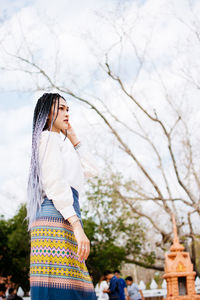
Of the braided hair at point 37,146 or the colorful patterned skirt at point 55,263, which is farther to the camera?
the braided hair at point 37,146

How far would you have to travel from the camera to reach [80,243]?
4.82ft

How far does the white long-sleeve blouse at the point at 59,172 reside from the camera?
5.03 feet

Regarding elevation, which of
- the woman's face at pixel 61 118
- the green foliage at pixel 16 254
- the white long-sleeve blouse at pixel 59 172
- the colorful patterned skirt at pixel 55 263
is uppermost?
the green foliage at pixel 16 254

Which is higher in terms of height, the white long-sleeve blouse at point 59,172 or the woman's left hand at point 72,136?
the woman's left hand at point 72,136

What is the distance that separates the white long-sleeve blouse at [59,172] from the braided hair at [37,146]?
0.09 feet

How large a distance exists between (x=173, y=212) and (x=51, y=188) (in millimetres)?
10288

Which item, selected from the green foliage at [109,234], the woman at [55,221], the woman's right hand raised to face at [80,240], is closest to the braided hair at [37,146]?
the woman at [55,221]

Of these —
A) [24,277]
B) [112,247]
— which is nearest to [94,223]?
[112,247]

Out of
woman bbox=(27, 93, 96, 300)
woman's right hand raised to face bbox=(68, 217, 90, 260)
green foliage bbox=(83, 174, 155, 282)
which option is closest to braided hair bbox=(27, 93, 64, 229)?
woman bbox=(27, 93, 96, 300)

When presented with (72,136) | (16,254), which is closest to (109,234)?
(16,254)

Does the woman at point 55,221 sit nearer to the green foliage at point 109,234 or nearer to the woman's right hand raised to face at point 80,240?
the woman's right hand raised to face at point 80,240

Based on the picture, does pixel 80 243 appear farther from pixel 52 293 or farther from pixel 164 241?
pixel 164 241

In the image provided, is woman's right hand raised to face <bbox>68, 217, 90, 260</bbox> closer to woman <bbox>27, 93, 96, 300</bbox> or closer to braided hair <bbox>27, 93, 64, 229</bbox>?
woman <bbox>27, 93, 96, 300</bbox>

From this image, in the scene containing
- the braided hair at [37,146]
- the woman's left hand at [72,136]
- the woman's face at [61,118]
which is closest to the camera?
the braided hair at [37,146]
